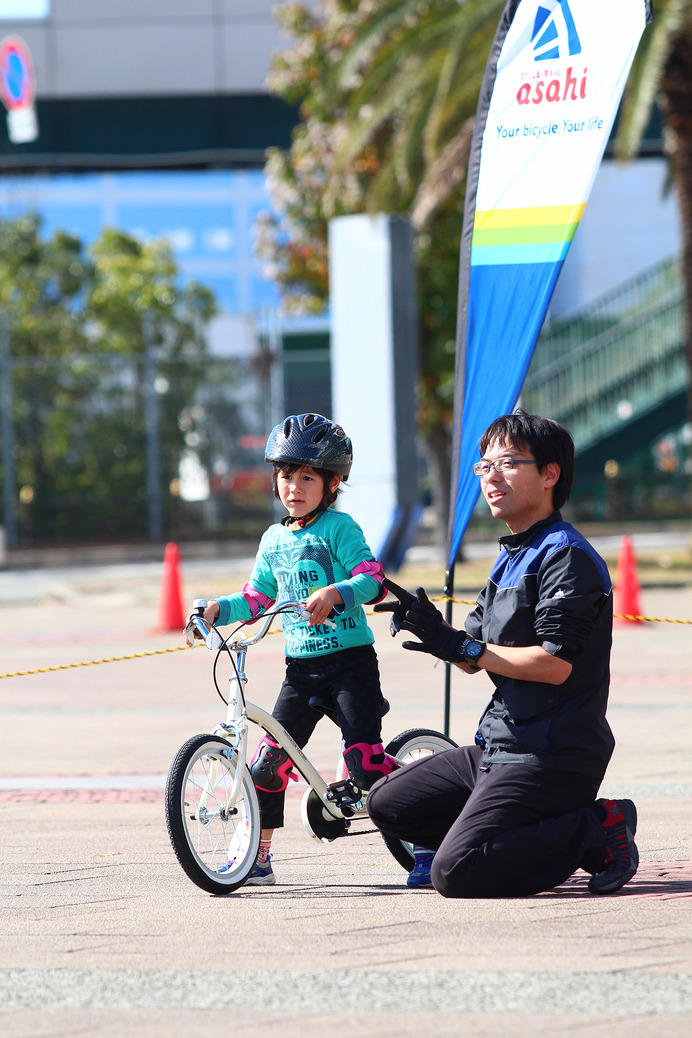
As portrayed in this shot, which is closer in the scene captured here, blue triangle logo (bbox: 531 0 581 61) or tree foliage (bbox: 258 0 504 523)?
blue triangle logo (bbox: 531 0 581 61)

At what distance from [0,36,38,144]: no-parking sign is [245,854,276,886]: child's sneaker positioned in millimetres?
25655

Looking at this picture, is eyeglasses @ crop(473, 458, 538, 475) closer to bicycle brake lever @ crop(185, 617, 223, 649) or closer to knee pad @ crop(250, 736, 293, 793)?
bicycle brake lever @ crop(185, 617, 223, 649)

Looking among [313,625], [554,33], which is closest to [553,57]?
[554,33]

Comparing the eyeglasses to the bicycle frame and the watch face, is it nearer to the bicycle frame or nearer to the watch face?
the watch face

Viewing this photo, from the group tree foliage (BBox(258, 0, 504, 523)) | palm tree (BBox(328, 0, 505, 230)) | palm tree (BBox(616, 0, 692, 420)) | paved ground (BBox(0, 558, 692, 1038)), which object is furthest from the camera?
tree foliage (BBox(258, 0, 504, 523))

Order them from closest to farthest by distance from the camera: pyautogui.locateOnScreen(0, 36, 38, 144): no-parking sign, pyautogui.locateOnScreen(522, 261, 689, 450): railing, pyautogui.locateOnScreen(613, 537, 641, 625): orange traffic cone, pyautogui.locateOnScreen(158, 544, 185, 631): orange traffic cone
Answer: pyautogui.locateOnScreen(613, 537, 641, 625): orange traffic cone → pyautogui.locateOnScreen(158, 544, 185, 631): orange traffic cone → pyautogui.locateOnScreen(522, 261, 689, 450): railing → pyautogui.locateOnScreen(0, 36, 38, 144): no-parking sign

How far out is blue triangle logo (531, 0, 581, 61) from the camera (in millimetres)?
6020

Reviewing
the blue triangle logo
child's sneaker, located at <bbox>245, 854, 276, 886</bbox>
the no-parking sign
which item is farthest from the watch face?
the no-parking sign

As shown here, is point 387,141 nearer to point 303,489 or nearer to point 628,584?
point 628,584

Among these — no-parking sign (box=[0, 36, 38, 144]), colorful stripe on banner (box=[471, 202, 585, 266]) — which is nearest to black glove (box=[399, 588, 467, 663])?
colorful stripe on banner (box=[471, 202, 585, 266])

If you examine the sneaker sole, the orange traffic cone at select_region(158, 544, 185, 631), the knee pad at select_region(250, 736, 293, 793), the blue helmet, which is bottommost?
the orange traffic cone at select_region(158, 544, 185, 631)

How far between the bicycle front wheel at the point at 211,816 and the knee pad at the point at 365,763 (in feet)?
1.15

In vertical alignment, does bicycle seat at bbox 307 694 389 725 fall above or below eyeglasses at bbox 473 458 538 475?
below

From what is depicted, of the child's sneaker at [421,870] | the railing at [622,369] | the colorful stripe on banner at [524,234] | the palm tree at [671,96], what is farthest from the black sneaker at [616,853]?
the railing at [622,369]
